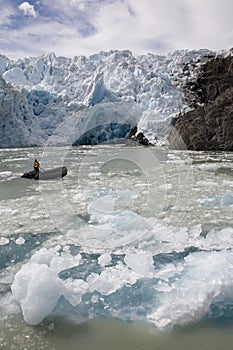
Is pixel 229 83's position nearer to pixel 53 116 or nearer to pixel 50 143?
pixel 50 143

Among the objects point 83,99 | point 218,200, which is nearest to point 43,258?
point 218,200

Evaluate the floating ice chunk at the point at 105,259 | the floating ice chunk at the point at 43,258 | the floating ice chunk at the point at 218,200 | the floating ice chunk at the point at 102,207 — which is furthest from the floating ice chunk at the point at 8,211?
the floating ice chunk at the point at 218,200

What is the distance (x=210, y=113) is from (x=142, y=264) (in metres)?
21.5

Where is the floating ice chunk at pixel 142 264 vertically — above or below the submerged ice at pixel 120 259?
above

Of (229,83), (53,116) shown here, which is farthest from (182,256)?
(53,116)

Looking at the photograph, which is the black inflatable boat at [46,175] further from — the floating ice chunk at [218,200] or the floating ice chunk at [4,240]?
the floating ice chunk at [4,240]

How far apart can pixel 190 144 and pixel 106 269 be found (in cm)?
2134

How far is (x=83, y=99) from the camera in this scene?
150ft

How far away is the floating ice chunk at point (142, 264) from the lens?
299 cm

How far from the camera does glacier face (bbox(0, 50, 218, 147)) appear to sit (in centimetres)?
3428

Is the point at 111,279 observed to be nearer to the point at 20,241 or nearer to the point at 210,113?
the point at 20,241

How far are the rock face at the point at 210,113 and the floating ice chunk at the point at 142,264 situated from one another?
20.3 m

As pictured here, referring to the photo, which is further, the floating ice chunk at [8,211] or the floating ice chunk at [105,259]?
the floating ice chunk at [8,211]

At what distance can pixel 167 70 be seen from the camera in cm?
5394
